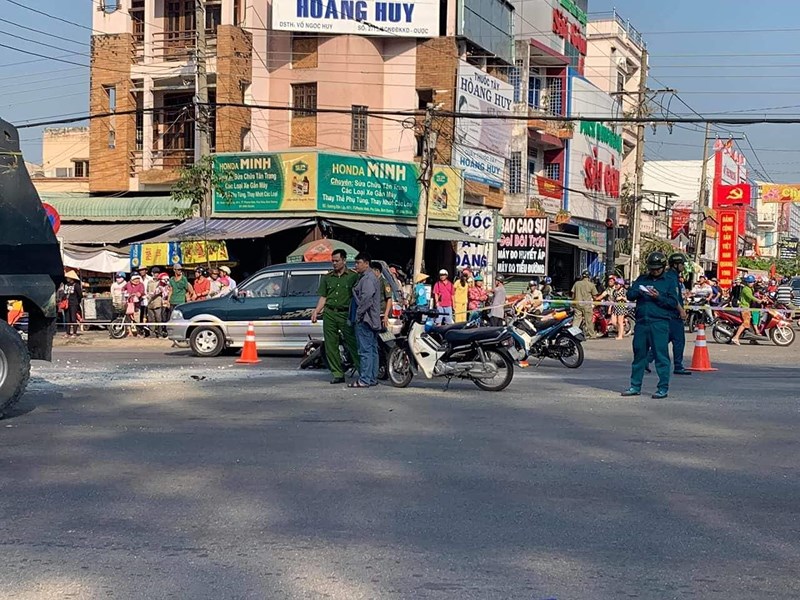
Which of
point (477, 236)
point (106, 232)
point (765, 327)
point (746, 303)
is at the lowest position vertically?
point (765, 327)

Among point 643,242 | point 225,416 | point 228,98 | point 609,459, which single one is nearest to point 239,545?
point 609,459

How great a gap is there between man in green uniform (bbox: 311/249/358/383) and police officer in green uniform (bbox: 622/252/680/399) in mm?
3666

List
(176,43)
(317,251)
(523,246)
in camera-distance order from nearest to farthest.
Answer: (317,251), (176,43), (523,246)

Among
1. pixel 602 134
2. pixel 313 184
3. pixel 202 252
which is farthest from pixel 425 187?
pixel 602 134

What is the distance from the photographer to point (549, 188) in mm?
42344

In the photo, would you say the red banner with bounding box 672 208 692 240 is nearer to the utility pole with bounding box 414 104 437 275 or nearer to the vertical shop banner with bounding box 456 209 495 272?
the vertical shop banner with bounding box 456 209 495 272

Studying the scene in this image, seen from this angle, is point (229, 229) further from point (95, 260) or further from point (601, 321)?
point (601, 321)

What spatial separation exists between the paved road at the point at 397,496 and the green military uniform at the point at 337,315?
1.09 m

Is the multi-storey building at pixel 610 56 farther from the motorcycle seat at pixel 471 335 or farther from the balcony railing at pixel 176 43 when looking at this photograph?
the motorcycle seat at pixel 471 335

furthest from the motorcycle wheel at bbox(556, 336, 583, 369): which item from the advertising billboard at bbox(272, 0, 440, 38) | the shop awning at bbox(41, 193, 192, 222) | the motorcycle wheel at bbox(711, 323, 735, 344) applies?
the advertising billboard at bbox(272, 0, 440, 38)

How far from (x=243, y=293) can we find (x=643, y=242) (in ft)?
134

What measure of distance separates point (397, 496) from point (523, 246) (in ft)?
103

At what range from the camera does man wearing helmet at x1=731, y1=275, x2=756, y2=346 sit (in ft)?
76.9

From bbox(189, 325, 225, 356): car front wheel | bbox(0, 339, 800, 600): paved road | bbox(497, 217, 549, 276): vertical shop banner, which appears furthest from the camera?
bbox(497, 217, 549, 276): vertical shop banner
